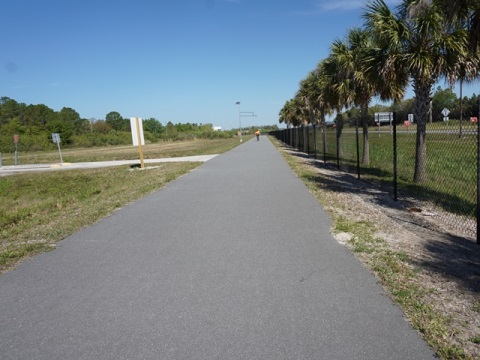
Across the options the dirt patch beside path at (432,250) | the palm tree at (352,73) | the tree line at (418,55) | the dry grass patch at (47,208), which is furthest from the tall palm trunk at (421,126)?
the dry grass patch at (47,208)

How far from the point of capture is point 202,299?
3.91 meters

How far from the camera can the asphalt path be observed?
120 inches

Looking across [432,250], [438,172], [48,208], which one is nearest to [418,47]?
[438,172]

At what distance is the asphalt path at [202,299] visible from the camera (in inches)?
120

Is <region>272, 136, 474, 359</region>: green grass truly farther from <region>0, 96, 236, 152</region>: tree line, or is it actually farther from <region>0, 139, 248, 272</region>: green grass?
<region>0, 96, 236, 152</region>: tree line

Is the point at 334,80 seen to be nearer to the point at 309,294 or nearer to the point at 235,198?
the point at 235,198

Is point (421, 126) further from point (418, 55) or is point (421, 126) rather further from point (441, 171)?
point (441, 171)

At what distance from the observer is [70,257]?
17.8ft

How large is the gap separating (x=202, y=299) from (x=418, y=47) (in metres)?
9.79

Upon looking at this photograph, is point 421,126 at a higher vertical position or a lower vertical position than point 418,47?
lower

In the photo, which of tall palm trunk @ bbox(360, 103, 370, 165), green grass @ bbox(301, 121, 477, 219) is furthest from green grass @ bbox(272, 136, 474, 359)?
tall palm trunk @ bbox(360, 103, 370, 165)

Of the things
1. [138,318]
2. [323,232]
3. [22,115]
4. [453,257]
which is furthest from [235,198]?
[22,115]

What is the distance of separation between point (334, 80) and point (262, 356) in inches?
732

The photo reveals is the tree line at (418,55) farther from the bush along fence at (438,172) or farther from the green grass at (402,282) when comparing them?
the green grass at (402,282)
